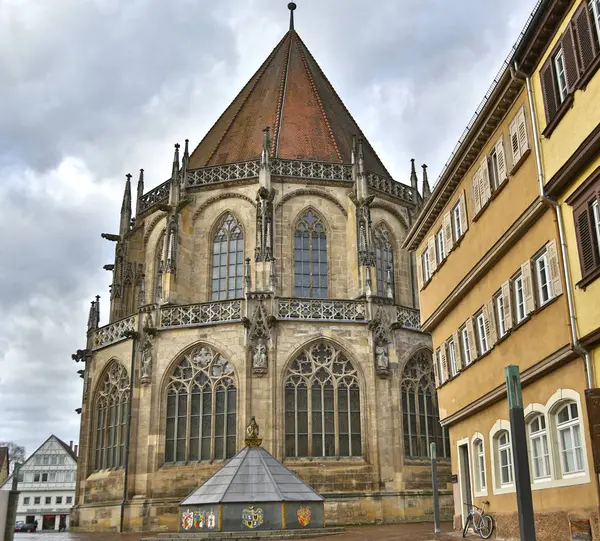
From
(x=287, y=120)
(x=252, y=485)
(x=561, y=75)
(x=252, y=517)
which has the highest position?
(x=287, y=120)

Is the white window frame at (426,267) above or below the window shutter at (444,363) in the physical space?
above

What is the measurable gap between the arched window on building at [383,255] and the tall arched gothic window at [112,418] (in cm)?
1086

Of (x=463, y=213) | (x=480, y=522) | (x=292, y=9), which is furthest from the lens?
(x=292, y=9)

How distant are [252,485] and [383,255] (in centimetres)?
1667

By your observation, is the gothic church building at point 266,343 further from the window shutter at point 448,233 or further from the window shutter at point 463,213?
the window shutter at point 463,213

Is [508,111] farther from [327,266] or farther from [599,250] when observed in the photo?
[327,266]

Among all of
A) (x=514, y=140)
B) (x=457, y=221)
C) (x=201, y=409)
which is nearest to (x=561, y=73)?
(x=514, y=140)

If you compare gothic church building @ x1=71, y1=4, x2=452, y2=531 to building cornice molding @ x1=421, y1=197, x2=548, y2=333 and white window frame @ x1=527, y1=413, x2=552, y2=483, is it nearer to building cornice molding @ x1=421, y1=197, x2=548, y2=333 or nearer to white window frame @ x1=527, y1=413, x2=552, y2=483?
building cornice molding @ x1=421, y1=197, x2=548, y2=333

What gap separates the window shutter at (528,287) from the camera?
45.9ft

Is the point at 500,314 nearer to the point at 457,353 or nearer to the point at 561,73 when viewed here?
the point at 457,353

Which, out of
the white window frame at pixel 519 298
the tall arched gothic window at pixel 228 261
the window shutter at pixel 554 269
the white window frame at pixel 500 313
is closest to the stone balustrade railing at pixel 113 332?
the tall arched gothic window at pixel 228 261

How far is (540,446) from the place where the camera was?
1381cm

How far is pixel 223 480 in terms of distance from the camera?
1794 centimetres

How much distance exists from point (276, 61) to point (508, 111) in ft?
85.9
